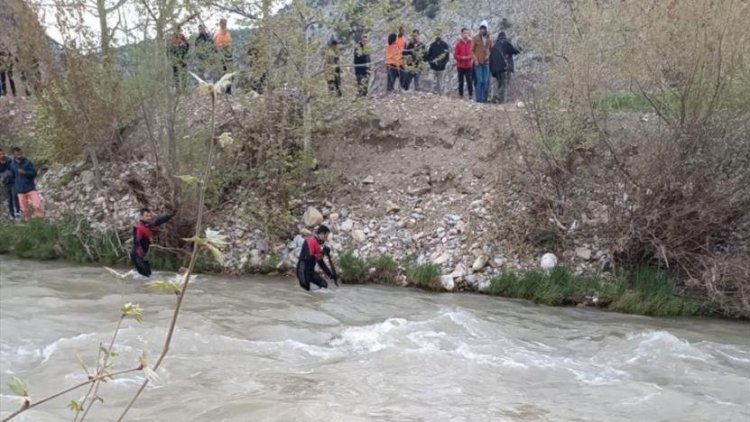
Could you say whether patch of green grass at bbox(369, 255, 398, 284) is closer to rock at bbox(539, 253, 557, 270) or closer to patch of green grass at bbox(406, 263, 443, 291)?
patch of green grass at bbox(406, 263, 443, 291)

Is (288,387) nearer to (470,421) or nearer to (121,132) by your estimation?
(470,421)

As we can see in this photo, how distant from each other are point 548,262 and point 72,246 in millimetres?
9382

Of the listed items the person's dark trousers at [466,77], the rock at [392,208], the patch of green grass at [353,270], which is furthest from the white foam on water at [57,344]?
the person's dark trousers at [466,77]

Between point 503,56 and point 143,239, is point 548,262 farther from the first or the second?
point 143,239

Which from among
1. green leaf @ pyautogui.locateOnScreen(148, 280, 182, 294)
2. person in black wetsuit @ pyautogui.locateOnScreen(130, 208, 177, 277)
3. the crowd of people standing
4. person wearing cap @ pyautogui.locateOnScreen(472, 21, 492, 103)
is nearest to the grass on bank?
person in black wetsuit @ pyautogui.locateOnScreen(130, 208, 177, 277)

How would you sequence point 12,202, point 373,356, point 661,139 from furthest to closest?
point 12,202 < point 661,139 < point 373,356

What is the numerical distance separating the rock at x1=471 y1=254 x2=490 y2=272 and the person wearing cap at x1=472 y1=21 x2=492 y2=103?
19.6 feet

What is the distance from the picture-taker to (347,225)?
14.7m

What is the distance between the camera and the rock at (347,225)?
14.6 metres

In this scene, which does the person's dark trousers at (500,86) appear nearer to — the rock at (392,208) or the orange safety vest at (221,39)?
the rock at (392,208)

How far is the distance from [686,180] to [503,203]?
3474 millimetres

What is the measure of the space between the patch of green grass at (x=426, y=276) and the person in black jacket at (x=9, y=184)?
9368 millimetres

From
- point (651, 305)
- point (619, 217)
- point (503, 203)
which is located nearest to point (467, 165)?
point (503, 203)

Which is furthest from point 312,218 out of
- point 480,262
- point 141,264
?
point 480,262
